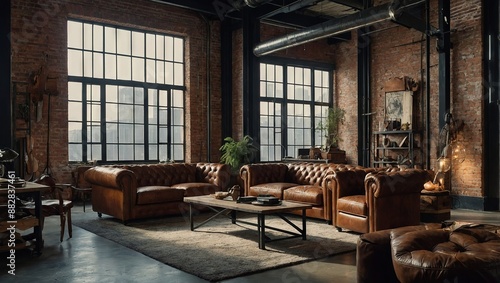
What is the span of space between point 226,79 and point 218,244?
682 centimetres

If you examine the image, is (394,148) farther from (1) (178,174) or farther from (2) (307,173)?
(1) (178,174)

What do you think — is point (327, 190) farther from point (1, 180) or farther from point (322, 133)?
point (322, 133)

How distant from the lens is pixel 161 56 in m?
11.0

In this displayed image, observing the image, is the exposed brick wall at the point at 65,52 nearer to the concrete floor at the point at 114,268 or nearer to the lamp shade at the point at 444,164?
the concrete floor at the point at 114,268

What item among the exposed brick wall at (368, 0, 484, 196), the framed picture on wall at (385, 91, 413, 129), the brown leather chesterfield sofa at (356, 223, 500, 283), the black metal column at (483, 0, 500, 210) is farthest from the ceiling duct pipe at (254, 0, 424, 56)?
the brown leather chesterfield sofa at (356, 223, 500, 283)

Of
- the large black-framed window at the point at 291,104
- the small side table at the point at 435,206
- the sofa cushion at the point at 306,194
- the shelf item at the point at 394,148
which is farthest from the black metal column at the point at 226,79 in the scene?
the small side table at the point at 435,206

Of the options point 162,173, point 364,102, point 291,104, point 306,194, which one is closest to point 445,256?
point 306,194

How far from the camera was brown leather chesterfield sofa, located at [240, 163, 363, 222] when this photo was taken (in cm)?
696

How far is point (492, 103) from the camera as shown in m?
8.87

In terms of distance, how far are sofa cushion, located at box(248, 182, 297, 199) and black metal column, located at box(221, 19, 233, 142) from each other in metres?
3.71

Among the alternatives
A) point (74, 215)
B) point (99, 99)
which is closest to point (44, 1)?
point (99, 99)

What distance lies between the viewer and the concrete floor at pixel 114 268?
4035 mm

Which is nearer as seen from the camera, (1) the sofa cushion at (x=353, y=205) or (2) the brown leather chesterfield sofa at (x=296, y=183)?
(1) the sofa cushion at (x=353, y=205)

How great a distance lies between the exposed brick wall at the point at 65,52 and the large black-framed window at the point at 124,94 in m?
0.25
